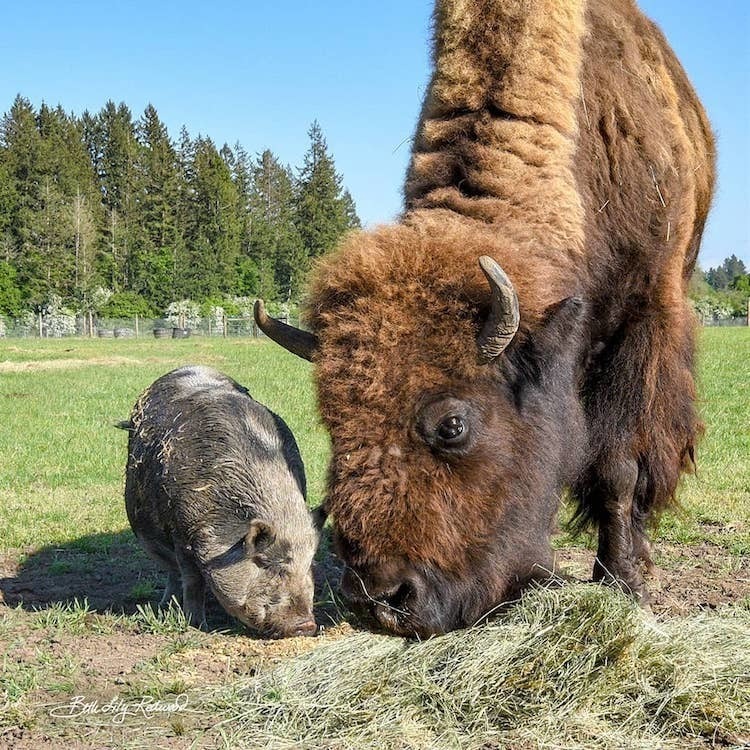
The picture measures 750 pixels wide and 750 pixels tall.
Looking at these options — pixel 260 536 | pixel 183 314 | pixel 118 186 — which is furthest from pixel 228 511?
pixel 118 186

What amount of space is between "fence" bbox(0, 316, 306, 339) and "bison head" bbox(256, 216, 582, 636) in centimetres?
5181

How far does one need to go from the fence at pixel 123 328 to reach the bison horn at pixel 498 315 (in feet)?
171

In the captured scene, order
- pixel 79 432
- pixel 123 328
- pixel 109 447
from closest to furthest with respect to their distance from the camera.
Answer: pixel 109 447 < pixel 79 432 < pixel 123 328

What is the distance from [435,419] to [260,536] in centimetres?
183

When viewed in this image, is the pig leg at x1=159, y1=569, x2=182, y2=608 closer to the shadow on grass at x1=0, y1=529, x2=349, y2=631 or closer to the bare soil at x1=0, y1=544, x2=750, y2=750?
the shadow on grass at x1=0, y1=529, x2=349, y2=631

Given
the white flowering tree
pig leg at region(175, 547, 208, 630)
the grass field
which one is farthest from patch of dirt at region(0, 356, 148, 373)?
the white flowering tree

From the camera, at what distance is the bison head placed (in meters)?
3.56

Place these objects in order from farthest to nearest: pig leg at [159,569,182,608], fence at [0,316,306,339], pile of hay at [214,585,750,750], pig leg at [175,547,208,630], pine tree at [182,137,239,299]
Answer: pine tree at [182,137,239,299]
fence at [0,316,306,339]
pig leg at [159,569,182,608]
pig leg at [175,547,208,630]
pile of hay at [214,585,750,750]

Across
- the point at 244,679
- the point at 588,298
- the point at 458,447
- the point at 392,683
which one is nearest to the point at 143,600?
the point at 244,679

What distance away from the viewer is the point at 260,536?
5066mm

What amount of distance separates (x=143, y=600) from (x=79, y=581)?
695mm

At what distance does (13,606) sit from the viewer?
557cm
